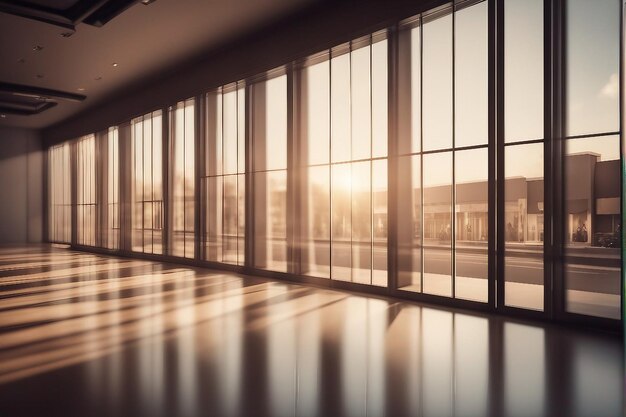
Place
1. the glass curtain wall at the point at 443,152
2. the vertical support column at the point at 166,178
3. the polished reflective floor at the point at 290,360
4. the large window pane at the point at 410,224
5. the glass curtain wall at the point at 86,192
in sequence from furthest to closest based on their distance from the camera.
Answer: the glass curtain wall at the point at 86,192 < the vertical support column at the point at 166,178 < the large window pane at the point at 410,224 < the glass curtain wall at the point at 443,152 < the polished reflective floor at the point at 290,360

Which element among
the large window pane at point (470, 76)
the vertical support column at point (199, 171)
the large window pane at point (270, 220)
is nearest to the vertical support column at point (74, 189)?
the vertical support column at point (199, 171)

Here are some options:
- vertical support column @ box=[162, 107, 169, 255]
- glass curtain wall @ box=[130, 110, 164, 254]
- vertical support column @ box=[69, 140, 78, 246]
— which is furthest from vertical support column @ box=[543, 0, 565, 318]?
vertical support column @ box=[69, 140, 78, 246]

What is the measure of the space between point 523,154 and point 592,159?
3.36 feet

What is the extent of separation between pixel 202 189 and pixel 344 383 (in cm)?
1166

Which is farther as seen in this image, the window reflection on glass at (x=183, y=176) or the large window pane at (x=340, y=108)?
the window reflection on glass at (x=183, y=176)

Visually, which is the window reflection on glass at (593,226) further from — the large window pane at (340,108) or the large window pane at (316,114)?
the large window pane at (316,114)

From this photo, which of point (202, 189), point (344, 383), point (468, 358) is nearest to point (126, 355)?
point (344, 383)

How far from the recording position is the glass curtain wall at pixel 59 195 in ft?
84.6

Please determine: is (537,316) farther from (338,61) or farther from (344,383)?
(338,61)

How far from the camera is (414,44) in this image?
945 centimetres

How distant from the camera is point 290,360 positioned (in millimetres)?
5445

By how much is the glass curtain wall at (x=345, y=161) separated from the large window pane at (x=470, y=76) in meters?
1.81

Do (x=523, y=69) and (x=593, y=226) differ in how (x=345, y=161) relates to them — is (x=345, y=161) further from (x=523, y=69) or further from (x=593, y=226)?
(x=593, y=226)

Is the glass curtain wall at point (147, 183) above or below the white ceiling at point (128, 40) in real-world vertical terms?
below
